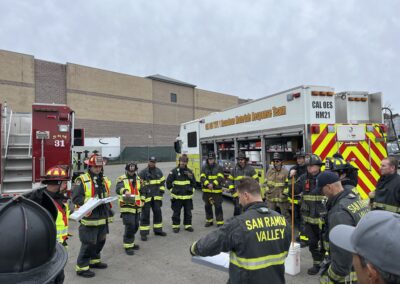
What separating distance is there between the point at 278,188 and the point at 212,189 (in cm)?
169

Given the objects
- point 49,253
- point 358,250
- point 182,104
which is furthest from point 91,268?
point 182,104

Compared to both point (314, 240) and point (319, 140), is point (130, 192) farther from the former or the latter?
point (319, 140)

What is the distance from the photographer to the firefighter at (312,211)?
441 centimetres

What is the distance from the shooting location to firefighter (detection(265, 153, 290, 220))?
6258 mm

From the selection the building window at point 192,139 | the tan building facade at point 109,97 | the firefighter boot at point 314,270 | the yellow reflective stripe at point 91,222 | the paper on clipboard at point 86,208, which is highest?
the tan building facade at point 109,97

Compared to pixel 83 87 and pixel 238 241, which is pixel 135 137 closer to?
pixel 83 87

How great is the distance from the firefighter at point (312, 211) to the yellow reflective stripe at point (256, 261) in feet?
7.10

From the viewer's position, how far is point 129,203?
18.1ft

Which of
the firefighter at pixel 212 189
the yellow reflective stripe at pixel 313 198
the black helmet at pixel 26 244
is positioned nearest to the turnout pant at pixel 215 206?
the firefighter at pixel 212 189

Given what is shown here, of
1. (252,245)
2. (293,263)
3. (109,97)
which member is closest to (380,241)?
(252,245)

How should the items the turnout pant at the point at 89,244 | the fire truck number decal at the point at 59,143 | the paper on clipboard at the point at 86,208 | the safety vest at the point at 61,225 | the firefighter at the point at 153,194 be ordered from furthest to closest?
1. the fire truck number decal at the point at 59,143
2. the firefighter at the point at 153,194
3. the turnout pant at the point at 89,244
4. the paper on clipboard at the point at 86,208
5. the safety vest at the point at 61,225

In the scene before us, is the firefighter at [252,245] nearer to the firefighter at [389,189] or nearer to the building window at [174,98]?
the firefighter at [389,189]

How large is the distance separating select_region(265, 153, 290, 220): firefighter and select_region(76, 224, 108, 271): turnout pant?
3466 millimetres

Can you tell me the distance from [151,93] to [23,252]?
39.7 meters
